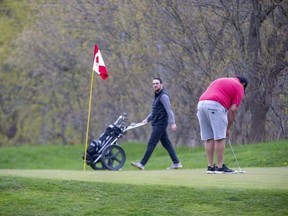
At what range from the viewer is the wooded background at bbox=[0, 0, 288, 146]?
26750 millimetres

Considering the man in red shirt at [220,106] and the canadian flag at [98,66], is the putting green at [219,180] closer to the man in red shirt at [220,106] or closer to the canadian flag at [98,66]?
the man in red shirt at [220,106]

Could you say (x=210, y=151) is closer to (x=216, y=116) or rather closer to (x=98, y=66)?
(x=216, y=116)

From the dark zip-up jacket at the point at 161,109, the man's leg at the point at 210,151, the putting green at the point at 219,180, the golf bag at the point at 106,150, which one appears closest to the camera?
the putting green at the point at 219,180

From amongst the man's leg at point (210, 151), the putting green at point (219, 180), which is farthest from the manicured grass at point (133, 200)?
the man's leg at point (210, 151)

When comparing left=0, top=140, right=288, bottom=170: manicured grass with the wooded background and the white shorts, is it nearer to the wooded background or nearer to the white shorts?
the wooded background

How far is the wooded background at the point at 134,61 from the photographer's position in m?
26.8

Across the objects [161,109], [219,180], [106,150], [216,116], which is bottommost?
[219,180]

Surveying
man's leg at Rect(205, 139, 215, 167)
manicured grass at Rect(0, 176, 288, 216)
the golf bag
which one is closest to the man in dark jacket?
the golf bag

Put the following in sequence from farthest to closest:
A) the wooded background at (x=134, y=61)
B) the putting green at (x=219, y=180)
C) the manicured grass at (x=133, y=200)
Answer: the wooded background at (x=134, y=61), the putting green at (x=219, y=180), the manicured grass at (x=133, y=200)

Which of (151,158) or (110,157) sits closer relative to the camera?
(110,157)

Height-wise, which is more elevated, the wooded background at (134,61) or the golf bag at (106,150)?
the wooded background at (134,61)

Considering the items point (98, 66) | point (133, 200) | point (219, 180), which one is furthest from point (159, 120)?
point (133, 200)

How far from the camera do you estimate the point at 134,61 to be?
109 feet

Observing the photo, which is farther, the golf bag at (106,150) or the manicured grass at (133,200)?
the golf bag at (106,150)
